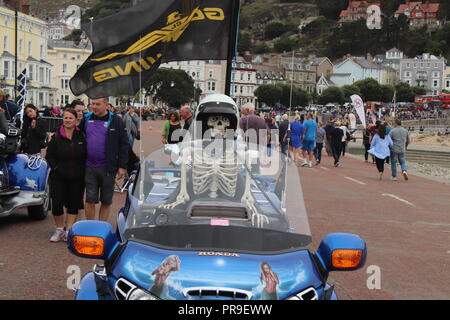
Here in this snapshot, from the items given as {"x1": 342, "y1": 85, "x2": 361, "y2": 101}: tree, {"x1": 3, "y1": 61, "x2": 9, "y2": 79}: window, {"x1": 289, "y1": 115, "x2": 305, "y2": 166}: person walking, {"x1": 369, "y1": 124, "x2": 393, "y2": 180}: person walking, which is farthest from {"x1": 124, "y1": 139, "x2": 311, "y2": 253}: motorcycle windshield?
{"x1": 342, "y1": 85, "x2": 361, "y2": 101}: tree

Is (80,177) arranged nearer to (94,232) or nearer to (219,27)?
(219,27)

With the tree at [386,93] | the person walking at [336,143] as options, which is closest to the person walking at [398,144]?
the person walking at [336,143]

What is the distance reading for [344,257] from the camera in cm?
398

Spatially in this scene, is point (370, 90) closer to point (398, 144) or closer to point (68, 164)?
point (398, 144)

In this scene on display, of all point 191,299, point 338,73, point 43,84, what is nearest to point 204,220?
point 191,299

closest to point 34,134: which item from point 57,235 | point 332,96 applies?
point 57,235

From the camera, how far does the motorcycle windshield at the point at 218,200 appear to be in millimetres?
4004

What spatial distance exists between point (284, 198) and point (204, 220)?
776mm

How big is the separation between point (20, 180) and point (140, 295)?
664cm

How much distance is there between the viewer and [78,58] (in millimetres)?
120125

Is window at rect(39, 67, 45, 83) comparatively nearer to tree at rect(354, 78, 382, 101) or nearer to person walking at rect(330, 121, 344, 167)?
person walking at rect(330, 121, 344, 167)

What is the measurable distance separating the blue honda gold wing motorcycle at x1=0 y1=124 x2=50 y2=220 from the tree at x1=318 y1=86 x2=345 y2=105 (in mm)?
143178

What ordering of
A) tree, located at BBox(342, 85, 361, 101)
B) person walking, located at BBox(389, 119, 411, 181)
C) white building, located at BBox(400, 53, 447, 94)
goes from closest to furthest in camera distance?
person walking, located at BBox(389, 119, 411, 181), tree, located at BBox(342, 85, 361, 101), white building, located at BBox(400, 53, 447, 94)

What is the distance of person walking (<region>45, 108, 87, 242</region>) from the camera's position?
817 centimetres
